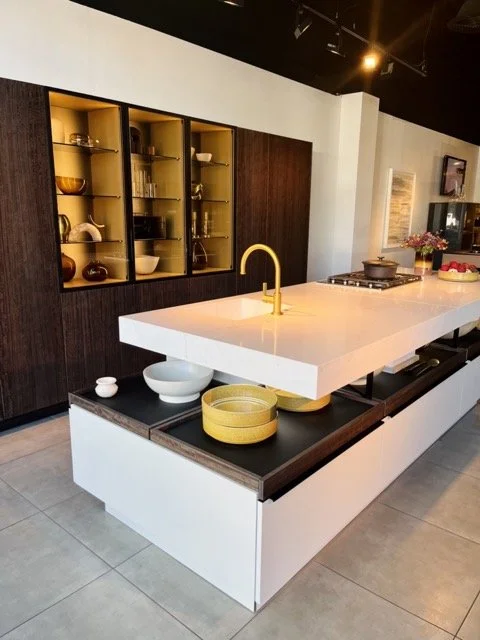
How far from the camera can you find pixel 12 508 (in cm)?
237

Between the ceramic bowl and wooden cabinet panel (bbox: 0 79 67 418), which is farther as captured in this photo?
the ceramic bowl

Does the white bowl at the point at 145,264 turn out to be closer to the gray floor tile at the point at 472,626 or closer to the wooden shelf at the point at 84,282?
the wooden shelf at the point at 84,282

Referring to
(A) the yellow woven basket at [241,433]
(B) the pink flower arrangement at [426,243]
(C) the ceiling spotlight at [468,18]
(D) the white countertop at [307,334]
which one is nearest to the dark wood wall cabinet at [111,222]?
(D) the white countertop at [307,334]

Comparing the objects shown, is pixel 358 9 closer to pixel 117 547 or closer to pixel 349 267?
pixel 349 267

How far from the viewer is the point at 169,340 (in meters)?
1.98

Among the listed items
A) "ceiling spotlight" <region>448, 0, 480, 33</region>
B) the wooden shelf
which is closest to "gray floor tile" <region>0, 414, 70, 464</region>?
the wooden shelf

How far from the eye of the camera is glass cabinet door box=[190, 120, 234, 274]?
167 inches

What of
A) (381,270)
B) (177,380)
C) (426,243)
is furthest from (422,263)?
(177,380)

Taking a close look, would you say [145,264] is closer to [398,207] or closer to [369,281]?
[369,281]

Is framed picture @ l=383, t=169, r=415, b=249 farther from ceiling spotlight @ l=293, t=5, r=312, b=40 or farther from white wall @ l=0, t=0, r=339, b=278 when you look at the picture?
ceiling spotlight @ l=293, t=5, r=312, b=40

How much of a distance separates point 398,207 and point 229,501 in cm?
637

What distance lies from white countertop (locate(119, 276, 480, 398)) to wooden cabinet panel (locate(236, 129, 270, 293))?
66.2 inches

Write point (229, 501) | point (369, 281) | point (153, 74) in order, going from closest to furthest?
1. point (229, 501)
2. point (369, 281)
3. point (153, 74)

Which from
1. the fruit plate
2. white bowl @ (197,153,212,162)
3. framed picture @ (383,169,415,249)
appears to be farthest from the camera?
framed picture @ (383,169,415,249)
